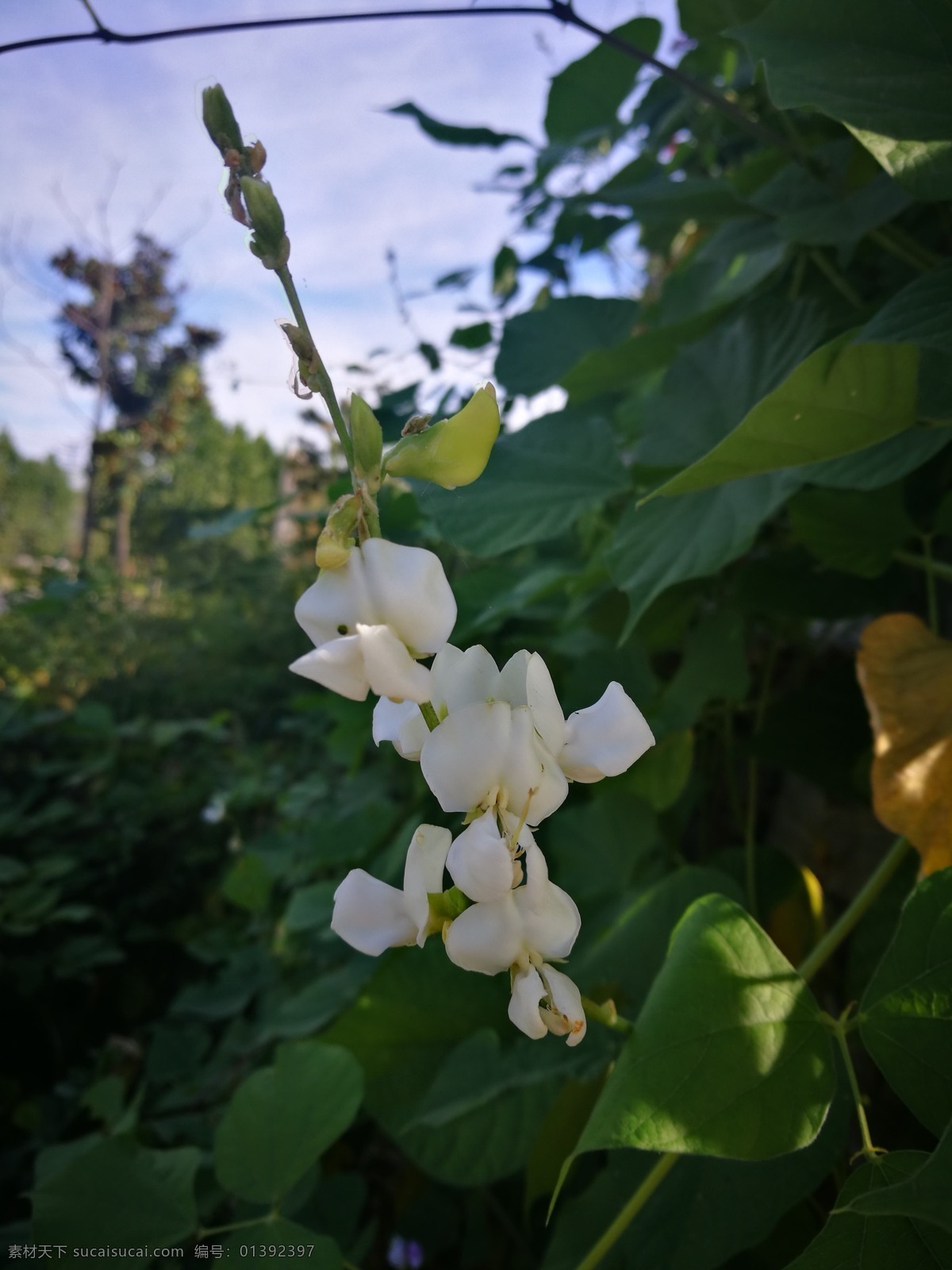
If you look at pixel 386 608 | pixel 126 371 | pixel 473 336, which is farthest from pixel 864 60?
pixel 126 371

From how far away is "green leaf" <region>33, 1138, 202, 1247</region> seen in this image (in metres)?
0.43

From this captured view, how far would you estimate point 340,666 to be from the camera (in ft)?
0.64

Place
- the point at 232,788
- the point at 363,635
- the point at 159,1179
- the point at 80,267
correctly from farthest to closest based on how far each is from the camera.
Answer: the point at 80,267, the point at 232,788, the point at 159,1179, the point at 363,635

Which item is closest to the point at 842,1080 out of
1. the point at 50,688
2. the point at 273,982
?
the point at 273,982

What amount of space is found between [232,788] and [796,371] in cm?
160

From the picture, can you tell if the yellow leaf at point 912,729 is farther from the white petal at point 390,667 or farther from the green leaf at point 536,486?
the white petal at point 390,667

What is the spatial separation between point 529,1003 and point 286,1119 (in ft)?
1.13

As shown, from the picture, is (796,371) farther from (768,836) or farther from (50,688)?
(50,688)

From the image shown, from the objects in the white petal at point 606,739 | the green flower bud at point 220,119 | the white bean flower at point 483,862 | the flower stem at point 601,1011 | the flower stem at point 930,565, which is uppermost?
the green flower bud at point 220,119

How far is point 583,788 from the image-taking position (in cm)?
79

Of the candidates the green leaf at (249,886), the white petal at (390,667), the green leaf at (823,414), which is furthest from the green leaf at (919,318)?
the green leaf at (249,886)

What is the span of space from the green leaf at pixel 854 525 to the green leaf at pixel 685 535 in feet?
0.26

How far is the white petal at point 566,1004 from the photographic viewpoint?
0.72 feet

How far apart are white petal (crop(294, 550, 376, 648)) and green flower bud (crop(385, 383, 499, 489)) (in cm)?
4
